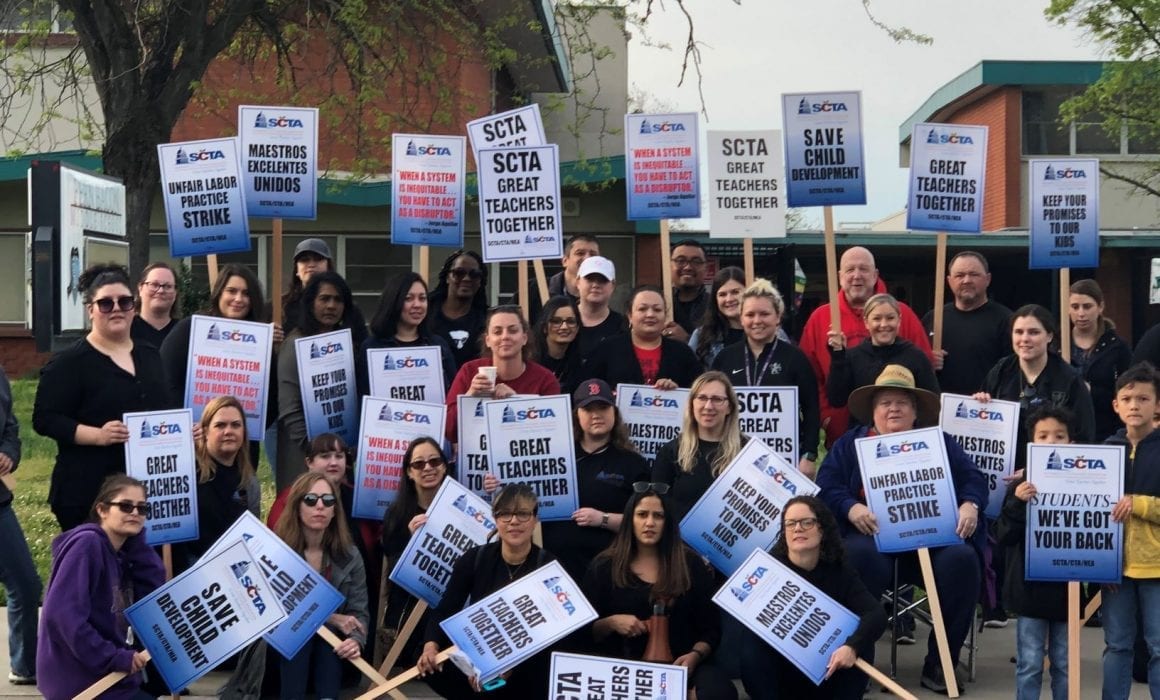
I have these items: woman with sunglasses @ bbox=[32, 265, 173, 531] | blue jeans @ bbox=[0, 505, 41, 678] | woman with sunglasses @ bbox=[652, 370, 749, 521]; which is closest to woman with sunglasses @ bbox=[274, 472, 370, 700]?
woman with sunglasses @ bbox=[32, 265, 173, 531]

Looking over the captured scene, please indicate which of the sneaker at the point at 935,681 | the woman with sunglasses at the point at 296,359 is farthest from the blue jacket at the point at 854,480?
the woman with sunglasses at the point at 296,359

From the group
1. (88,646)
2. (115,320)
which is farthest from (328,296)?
(88,646)

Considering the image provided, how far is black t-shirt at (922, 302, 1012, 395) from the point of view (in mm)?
9297

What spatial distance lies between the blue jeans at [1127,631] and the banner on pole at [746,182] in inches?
150

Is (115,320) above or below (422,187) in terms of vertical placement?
below

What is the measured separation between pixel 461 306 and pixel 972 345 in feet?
10.7

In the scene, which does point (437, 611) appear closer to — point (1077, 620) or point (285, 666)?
point (285, 666)

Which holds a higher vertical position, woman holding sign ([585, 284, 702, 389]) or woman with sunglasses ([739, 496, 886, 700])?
woman holding sign ([585, 284, 702, 389])

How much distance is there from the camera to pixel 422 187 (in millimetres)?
9945

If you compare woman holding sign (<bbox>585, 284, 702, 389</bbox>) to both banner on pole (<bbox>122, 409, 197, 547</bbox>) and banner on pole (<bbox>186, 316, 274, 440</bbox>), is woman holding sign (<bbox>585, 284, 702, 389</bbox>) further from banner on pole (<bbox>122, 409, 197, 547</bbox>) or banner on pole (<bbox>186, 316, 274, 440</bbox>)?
banner on pole (<bbox>122, 409, 197, 547</bbox>)

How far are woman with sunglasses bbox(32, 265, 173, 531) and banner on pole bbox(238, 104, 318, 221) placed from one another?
213 centimetres

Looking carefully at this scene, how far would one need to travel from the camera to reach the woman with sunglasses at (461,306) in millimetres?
9227

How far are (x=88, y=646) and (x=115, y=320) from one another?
5.86 ft

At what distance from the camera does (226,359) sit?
8422 millimetres
